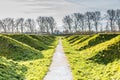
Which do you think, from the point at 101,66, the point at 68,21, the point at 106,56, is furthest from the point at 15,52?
the point at 68,21

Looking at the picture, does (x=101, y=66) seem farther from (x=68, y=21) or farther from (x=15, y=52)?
(x=68, y=21)

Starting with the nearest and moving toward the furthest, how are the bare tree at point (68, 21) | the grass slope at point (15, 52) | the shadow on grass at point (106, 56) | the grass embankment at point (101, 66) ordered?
1. the grass embankment at point (101, 66)
2. the shadow on grass at point (106, 56)
3. the grass slope at point (15, 52)
4. the bare tree at point (68, 21)

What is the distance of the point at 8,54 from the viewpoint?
38562 mm

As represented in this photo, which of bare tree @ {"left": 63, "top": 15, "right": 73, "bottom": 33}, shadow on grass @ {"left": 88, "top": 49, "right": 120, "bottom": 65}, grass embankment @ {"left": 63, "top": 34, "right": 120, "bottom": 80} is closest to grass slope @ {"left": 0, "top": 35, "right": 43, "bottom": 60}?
grass embankment @ {"left": 63, "top": 34, "right": 120, "bottom": 80}

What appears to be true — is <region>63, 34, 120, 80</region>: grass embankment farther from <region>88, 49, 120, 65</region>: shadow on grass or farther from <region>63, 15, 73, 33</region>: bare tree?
<region>63, 15, 73, 33</region>: bare tree

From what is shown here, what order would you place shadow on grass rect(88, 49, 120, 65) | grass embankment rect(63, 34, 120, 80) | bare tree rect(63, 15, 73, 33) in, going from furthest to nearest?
bare tree rect(63, 15, 73, 33) → shadow on grass rect(88, 49, 120, 65) → grass embankment rect(63, 34, 120, 80)

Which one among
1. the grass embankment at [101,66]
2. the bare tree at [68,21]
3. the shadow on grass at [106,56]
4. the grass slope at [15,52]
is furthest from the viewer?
the bare tree at [68,21]

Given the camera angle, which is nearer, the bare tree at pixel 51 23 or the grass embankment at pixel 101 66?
the grass embankment at pixel 101 66

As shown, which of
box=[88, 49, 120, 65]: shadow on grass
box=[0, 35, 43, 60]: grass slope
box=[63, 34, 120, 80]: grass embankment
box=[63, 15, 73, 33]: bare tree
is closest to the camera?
box=[63, 34, 120, 80]: grass embankment

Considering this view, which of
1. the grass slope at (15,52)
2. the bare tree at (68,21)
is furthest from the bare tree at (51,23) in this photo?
the grass slope at (15,52)

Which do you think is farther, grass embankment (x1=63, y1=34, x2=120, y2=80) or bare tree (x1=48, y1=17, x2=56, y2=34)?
bare tree (x1=48, y1=17, x2=56, y2=34)

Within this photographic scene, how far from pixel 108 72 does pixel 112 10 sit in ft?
514

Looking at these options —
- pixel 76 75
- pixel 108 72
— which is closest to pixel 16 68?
pixel 76 75

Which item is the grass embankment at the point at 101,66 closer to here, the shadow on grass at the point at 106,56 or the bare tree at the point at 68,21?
the shadow on grass at the point at 106,56
